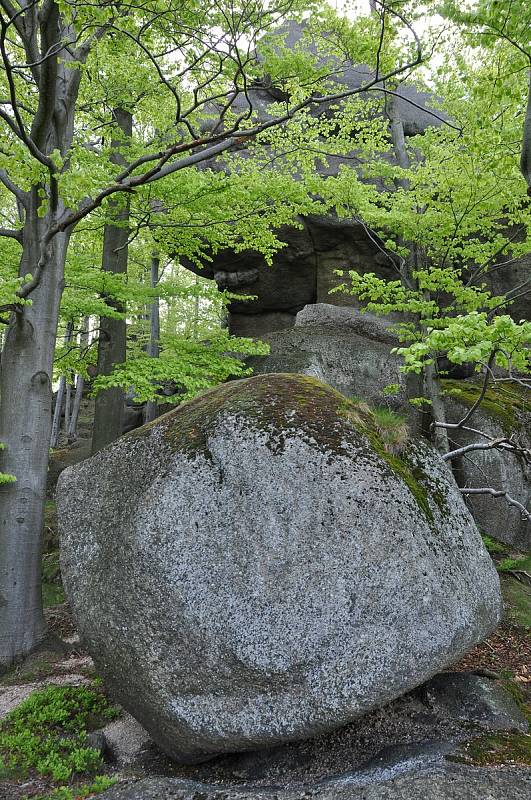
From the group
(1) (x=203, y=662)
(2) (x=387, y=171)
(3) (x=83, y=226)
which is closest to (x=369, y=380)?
(2) (x=387, y=171)

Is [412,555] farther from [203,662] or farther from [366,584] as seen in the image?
[203,662]

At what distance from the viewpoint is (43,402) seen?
7602 millimetres

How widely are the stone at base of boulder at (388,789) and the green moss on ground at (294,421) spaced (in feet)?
6.23

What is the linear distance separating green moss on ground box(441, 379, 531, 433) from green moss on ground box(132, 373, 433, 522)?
25.4ft

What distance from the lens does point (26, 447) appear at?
24.2 ft

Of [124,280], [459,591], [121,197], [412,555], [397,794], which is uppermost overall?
[121,197]

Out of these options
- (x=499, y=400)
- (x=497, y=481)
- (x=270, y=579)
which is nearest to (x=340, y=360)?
(x=499, y=400)

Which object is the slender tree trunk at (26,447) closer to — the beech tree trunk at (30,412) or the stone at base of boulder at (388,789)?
the beech tree trunk at (30,412)

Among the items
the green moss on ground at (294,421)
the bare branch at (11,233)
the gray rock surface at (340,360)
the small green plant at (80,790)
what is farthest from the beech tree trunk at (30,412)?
the gray rock surface at (340,360)

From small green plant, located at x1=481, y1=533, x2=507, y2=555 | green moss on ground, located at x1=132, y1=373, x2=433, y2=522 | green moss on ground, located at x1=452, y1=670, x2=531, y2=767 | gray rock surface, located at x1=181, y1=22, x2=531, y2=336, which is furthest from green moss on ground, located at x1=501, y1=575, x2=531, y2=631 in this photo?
gray rock surface, located at x1=181, y1=22, x2=531, y2=336

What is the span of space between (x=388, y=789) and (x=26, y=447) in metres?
6.27

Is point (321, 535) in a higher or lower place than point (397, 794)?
higher

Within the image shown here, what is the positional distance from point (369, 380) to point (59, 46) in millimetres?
10034

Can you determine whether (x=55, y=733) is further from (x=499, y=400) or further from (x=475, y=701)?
(x=499, y=400)
